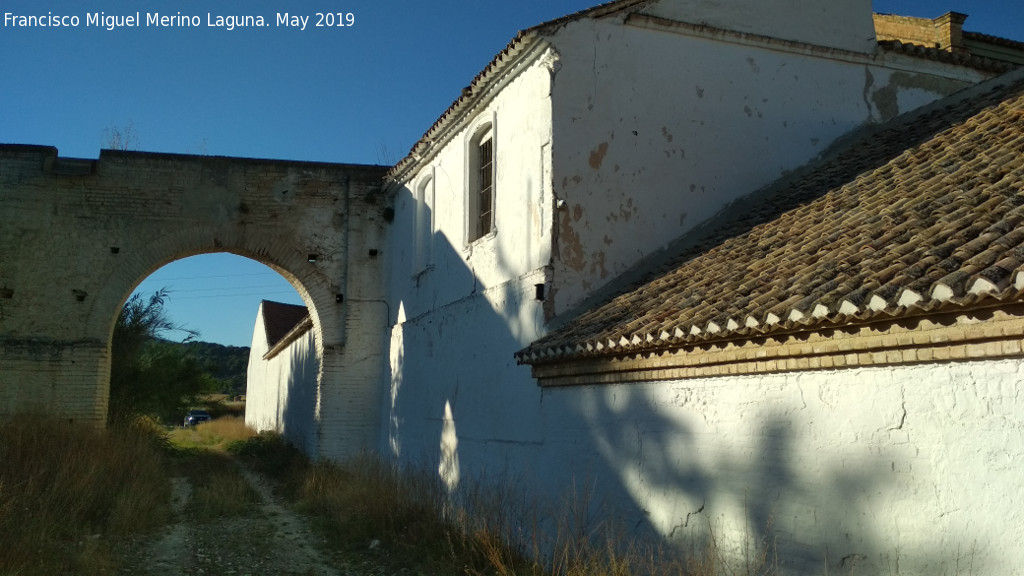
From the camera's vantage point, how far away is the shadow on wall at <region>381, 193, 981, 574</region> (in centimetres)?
481

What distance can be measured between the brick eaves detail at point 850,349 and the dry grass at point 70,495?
5097mm

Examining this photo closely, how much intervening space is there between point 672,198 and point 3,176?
37.1 feet

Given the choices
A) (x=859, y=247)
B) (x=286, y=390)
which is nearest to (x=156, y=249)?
(x=286, y=390)

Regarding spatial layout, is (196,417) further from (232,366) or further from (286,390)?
(232,366)

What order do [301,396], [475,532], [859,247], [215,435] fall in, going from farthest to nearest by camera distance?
[215,435] → [301,396] → [475,532] → [859,247]

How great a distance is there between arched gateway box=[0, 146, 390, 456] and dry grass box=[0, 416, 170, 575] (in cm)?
142

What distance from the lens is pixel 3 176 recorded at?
1408 centimetres

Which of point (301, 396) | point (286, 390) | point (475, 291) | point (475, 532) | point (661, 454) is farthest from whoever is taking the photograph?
point (286, 390)

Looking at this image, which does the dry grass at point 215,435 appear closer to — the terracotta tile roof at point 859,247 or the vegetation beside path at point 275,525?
the vegetation beside path at point 275,525

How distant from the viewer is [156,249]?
14430 mm

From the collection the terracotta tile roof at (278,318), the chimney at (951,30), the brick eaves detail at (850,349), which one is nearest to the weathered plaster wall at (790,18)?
the brick eaves detail at (850,349)

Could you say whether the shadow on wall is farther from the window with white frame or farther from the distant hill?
the distant hill

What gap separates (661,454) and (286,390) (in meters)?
20.1

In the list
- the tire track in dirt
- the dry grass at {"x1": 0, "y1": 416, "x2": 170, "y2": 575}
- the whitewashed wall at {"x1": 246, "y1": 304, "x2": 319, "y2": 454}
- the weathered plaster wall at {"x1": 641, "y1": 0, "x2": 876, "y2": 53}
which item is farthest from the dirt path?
the weathered plaster wall at {"x1": 641, "y1": 0, "x2": 876, "y2": 53}
